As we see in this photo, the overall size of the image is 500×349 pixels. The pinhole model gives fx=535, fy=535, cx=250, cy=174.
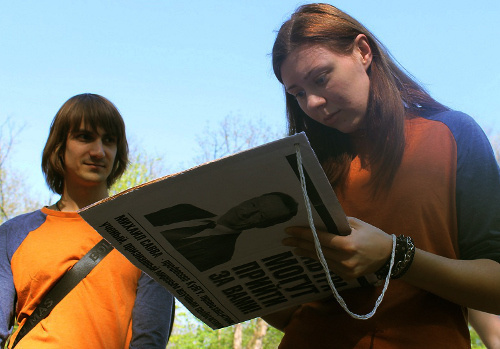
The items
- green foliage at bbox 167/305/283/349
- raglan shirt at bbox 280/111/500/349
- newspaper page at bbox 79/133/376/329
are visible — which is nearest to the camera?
newspaper page at bbox 79/133/376/329

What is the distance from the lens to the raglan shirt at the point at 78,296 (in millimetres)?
1988

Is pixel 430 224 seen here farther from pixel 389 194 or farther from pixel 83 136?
pixel 83 136

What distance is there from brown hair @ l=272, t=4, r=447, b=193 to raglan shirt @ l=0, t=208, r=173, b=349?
961mm

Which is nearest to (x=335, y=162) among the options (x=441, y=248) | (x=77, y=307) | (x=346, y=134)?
(x=346, y=134)

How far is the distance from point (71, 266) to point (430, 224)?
1.40 m

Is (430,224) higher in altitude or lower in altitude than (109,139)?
lower

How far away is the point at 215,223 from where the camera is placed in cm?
128

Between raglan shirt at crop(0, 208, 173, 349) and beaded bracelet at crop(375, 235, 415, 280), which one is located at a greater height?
beaded bracelet at crop(375, 235, 415, 280)

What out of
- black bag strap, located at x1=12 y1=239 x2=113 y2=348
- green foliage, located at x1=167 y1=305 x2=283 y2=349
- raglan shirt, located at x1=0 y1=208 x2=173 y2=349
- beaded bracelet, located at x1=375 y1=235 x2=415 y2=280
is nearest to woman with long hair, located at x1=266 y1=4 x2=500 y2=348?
beaded bracelet, located at x1=375 y1=235 x2=415 y2=280

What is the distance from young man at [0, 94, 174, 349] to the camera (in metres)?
2.01

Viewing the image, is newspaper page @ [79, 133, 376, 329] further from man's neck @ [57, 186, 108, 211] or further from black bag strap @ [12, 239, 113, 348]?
man's neck @ [57, 186, 108, 211]

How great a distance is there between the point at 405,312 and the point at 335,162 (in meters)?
0.50

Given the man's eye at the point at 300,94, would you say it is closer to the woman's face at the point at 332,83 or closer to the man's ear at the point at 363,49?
the woman's face at the point at 332,83

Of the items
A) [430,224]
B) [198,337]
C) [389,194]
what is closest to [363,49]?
[389,194]
